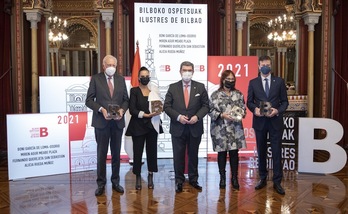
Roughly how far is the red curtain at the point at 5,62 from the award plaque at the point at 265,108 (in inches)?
180

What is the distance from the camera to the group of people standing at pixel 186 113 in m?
3.68

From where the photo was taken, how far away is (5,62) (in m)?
6.45

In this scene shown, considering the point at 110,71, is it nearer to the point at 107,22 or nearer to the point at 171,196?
the point at 171,196

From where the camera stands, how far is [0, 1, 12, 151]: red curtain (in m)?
6.37

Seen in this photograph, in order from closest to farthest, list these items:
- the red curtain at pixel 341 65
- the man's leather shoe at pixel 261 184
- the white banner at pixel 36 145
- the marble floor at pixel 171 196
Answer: the marble floor at pixel 171 196 < the man's leather shoe at pixel 261 184 < the white banner at pixel 36 145 < the red curtain at pixel 341 65

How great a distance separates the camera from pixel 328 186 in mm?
4027

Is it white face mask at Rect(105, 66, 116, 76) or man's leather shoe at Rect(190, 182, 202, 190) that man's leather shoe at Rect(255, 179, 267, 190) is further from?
white face mask at Rect(105, 66, 116, 76)

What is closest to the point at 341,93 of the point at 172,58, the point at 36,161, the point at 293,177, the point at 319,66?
the point at 319,66

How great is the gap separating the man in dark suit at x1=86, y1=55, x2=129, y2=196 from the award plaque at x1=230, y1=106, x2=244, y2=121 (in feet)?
3.45

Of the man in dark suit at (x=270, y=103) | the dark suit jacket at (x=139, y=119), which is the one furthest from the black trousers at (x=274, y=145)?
the dark suit jacket at (x=139, y=119)

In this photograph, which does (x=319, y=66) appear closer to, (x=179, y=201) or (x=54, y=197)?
(x=179, y=201)

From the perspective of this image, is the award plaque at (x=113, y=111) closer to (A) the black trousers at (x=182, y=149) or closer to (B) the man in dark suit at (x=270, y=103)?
(A) the black trousers at (x=182, y=149)

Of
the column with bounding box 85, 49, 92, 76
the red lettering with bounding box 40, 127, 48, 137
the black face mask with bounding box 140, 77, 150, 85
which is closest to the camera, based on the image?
the black face mask with bounding box 140, 77, 150, 85

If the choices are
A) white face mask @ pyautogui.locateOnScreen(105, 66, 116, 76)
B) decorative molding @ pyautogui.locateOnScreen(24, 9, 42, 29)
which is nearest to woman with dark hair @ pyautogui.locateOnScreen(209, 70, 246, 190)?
white face mask @ pyautogui.locateOnScreen(105, 66, 116, 76)
